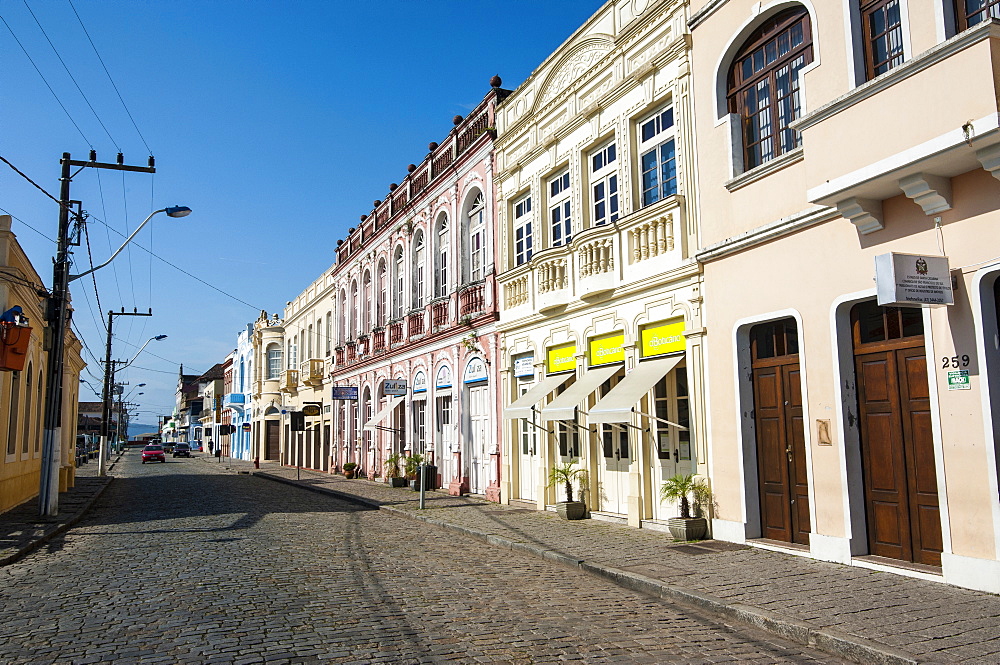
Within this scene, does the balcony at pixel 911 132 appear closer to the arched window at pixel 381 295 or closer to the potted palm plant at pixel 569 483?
the potted palm plant at pixel 569 483

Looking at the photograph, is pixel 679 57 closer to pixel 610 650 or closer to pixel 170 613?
pixel 610 650

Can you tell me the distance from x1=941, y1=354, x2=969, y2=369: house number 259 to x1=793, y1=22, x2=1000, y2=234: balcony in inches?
59.7

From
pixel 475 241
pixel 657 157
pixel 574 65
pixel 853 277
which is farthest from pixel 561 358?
pixel 853 277

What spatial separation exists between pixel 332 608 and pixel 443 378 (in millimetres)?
15218

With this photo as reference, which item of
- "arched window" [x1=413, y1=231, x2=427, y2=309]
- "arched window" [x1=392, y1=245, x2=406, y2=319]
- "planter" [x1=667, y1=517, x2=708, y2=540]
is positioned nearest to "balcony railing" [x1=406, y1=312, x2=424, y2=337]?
"arched window" [x1=413, y1=231, x2=427, y2=309]

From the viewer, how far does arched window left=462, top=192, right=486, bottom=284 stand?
20750mm

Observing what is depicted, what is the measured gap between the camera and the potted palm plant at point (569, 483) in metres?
14.7

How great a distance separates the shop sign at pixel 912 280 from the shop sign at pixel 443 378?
51.1 ft

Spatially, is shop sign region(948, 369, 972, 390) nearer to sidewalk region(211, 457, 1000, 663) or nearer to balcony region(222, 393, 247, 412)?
sidewalk region(211, 457, 1000, 663)

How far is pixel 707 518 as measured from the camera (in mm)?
11555

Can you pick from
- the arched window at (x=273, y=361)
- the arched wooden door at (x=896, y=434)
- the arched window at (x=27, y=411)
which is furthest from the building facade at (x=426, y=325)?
the arched window at (x=273, y=361)

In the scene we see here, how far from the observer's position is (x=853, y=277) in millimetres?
9180

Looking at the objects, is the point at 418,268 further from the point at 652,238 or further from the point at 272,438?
the point at 272,438

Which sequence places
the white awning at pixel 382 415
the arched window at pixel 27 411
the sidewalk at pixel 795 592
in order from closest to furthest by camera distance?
1. the sidewalk at pixel 795 592
2. the arched window at pixel 27 411
3. the white awning at pixel 382 415
